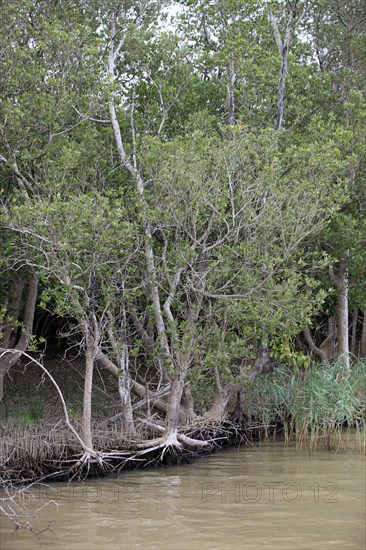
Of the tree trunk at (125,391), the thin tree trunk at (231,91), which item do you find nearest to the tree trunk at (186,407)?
the tree trunk at (125,391)

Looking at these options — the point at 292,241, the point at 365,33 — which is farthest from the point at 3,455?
the point at 365,33

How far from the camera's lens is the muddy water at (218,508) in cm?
881

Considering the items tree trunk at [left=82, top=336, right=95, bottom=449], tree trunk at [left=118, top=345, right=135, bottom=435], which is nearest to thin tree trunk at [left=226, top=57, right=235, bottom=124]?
tree trunk at [left=118, top=345, right=135, bottom=435]

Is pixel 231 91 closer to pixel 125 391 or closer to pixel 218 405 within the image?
pixel 218 405

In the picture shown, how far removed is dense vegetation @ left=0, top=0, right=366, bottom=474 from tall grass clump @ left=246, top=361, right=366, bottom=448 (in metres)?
0.06

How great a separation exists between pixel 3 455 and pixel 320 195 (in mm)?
7665

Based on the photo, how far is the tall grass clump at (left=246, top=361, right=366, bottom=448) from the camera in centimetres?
1491

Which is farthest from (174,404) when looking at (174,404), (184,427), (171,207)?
(171,207)

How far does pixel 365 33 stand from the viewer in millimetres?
21234

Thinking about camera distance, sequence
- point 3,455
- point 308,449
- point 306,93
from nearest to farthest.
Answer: point 3,455
point 308,449
point 306,93

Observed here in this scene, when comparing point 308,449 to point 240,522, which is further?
point 308,449

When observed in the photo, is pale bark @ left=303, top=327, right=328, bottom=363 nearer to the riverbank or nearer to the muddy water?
the riverbank

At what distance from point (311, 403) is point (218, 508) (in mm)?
5164

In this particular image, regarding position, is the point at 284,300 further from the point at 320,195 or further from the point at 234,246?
the point at 320,195
